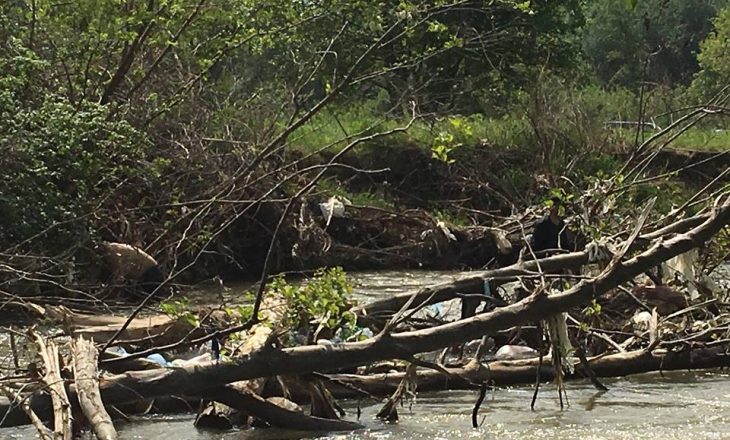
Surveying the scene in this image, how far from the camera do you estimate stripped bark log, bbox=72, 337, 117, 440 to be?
19.9 ft

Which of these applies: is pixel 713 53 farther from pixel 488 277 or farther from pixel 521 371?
pixel 488 277

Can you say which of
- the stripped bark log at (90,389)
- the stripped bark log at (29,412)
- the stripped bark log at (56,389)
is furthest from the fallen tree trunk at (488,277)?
the stripped bark log at (29,412)

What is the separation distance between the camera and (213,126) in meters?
17.6

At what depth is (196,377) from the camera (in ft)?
23.0

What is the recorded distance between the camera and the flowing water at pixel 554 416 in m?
7.99

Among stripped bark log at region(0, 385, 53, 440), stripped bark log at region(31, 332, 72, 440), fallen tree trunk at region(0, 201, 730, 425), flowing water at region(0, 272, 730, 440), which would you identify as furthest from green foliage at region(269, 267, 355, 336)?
stripped bark log at region(0, 385, 53, 440)

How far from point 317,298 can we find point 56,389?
1.60 m

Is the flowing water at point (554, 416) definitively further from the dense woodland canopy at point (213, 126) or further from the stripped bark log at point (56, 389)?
the dense woodland canopy at point (213, 126)

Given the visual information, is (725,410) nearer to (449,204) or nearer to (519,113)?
(449,204)

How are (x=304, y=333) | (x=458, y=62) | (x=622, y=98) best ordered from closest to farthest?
(x=304, y=333), (x=458, y=62), (x=622, y=98)

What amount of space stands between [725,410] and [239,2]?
8712 millimetres

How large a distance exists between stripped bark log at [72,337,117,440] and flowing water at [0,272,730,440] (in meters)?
1.15

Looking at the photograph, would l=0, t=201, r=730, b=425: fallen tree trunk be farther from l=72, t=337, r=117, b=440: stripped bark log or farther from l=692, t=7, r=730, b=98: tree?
l=692, t=7, r=730, b=98: tree

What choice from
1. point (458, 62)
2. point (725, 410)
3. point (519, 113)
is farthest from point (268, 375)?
point (458, 62)
